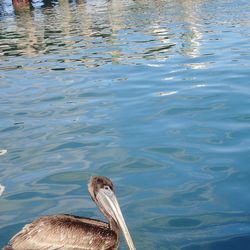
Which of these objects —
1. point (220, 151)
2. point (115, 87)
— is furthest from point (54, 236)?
point (115, 87)

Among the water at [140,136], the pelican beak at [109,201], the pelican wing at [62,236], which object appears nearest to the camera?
the pelican wing at [62,236]

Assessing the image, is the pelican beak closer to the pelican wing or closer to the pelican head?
the pelican head

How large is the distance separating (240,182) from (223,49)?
38.5 ft

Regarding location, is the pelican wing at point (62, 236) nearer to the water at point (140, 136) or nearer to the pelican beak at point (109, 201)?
the pelican beak at point (109, 201)

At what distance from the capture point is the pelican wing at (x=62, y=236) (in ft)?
15.8

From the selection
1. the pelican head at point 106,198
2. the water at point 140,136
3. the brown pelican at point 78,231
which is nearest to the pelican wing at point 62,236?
the brown pelican at point 78,231

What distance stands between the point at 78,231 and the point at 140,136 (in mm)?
4373

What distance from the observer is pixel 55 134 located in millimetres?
9578

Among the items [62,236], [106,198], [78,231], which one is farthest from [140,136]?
[62,236]

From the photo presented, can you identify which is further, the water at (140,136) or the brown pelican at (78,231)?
the water at (140,136)

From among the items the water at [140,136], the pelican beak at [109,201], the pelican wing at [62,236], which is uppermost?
the pelican beak at [109,201]

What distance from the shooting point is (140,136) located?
9156 millimetres

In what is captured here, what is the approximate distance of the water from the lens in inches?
249

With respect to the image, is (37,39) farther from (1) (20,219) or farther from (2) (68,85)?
(1) (20,219)
